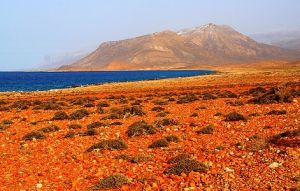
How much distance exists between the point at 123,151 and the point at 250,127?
599 centimetres

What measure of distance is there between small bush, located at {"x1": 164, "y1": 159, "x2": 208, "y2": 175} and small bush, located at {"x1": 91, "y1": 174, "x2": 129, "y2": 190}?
134 cm

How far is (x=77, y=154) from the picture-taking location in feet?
53.0

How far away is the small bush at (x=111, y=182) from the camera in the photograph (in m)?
11.7

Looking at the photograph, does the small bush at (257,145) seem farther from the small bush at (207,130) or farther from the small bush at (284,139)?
the small bush at (207,130)

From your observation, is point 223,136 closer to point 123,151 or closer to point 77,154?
point 123,151

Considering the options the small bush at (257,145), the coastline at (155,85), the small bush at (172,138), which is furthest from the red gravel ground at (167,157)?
the coastline at (155,85)

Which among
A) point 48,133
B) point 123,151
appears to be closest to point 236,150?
point 123,151

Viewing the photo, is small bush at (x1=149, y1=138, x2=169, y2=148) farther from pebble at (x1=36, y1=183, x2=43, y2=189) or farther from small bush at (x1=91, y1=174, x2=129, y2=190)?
pebble at (x1=36, y1=183, x2=43, y2=189)

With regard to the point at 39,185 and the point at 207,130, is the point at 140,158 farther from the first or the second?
the point at 207,130

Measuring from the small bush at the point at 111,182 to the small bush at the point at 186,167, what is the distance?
134 centimetres

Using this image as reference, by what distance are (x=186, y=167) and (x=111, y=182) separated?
7.14ft

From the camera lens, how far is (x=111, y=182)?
11859mm

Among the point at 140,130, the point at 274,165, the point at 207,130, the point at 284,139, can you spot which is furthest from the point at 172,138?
the point at 274,165

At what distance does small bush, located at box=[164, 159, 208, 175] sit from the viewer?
12406 mm
